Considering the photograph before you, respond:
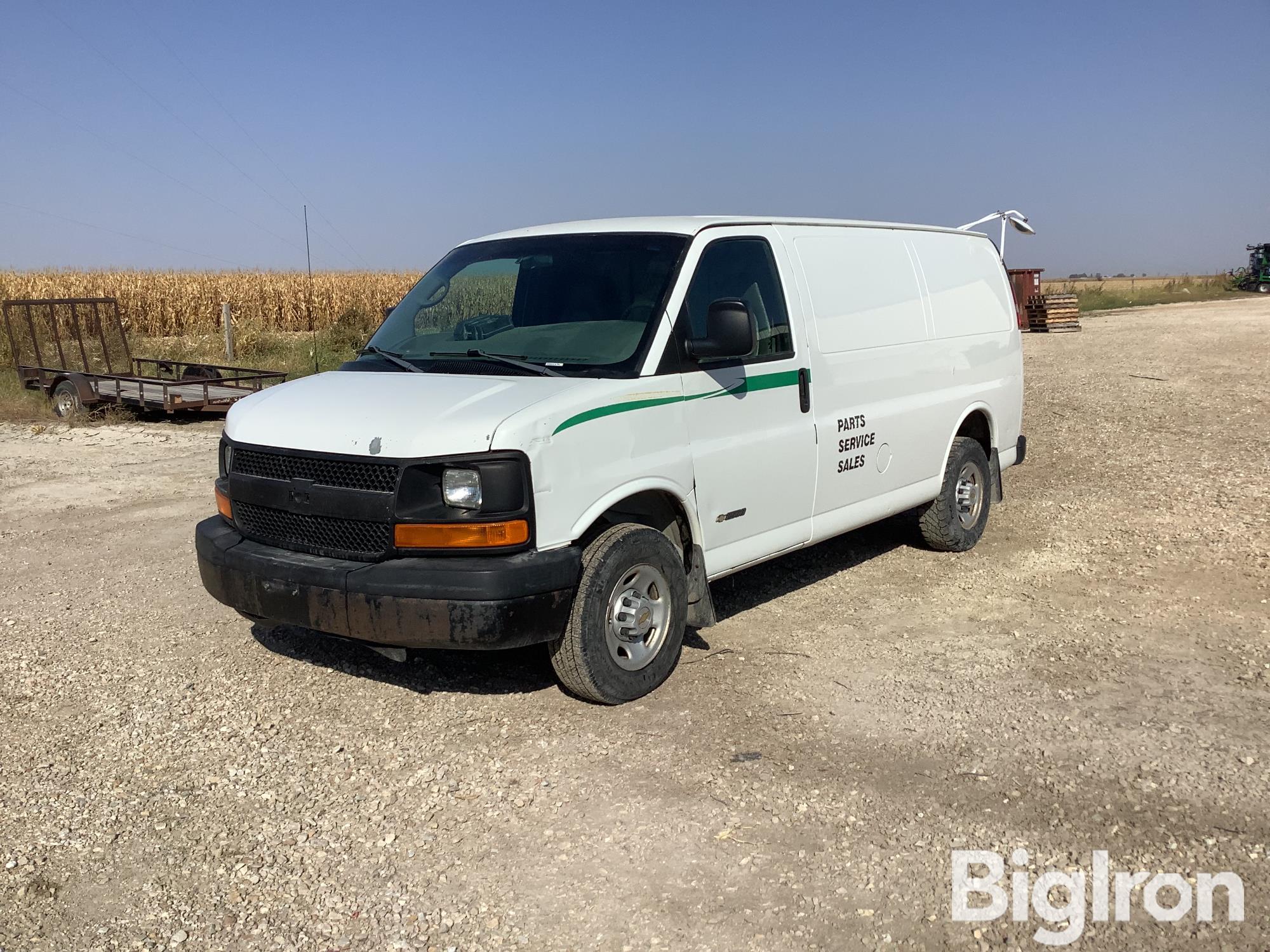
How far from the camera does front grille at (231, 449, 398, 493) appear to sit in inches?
179

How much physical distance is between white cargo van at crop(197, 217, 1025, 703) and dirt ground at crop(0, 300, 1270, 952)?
547mm

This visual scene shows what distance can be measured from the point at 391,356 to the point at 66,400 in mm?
11413

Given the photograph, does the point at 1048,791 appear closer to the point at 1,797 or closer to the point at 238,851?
the point at 238,851

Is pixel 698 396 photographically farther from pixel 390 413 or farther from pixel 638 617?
pixel 390 413

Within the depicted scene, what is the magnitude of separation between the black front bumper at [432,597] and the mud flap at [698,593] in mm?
862

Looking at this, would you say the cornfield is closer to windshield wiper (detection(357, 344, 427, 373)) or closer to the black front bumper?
windshield wiper (detection(357, 344, 427, 373))

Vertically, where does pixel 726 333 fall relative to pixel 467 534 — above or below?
above

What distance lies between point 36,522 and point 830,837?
7601 mm

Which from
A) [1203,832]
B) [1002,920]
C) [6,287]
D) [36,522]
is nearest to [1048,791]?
[1203,832]

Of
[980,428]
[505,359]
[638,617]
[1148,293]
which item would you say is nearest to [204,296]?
[980,428]

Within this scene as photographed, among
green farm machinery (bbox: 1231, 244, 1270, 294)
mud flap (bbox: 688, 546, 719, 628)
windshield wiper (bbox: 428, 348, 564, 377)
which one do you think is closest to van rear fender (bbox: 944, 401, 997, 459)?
mud flap (bbox: 688, 546, 719, 628)

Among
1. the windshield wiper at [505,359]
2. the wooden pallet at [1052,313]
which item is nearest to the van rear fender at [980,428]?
the windshield wiper at [505,359]

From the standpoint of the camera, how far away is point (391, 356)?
225 inches

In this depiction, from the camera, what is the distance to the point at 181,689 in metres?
5.39
